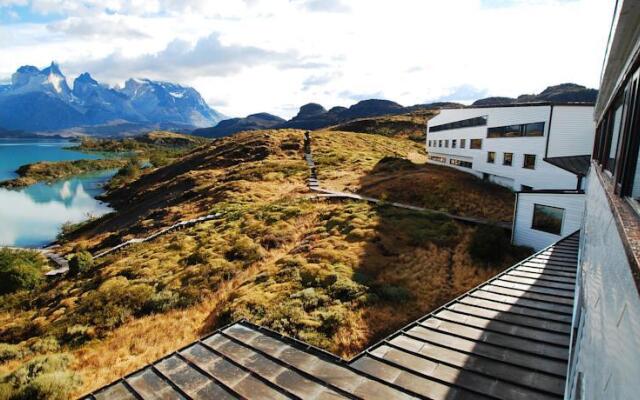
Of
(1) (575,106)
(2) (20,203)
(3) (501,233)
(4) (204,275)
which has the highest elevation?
(1) (575,106)

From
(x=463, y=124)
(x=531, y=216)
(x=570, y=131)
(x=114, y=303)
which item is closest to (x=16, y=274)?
(x=114, y=303)

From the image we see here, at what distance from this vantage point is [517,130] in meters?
35.8

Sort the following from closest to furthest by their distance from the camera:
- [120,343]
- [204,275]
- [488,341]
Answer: [488,341], [120,343], [204,275]

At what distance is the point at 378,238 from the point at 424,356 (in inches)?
782

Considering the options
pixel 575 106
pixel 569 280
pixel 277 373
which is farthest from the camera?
pixel 575 106

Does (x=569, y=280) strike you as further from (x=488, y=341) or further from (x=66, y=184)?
(x=66, y=184)

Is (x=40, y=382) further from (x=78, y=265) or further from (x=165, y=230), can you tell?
(x=165, y=230)

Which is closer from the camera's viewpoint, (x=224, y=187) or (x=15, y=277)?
(x=15, y=277)

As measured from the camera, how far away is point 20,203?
75938 mm

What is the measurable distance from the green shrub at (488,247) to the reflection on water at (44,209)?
54501 millimetres

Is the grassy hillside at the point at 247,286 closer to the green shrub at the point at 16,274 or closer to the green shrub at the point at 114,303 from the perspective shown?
the green shrub at the point at 114,303

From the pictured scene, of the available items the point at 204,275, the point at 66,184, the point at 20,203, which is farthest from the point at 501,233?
the point at 66,184

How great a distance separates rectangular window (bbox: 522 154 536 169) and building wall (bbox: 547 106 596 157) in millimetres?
1935

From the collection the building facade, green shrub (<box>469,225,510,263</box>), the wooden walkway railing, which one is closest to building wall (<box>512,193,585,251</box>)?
green shrub (<box>469,225,510,263</box>)
